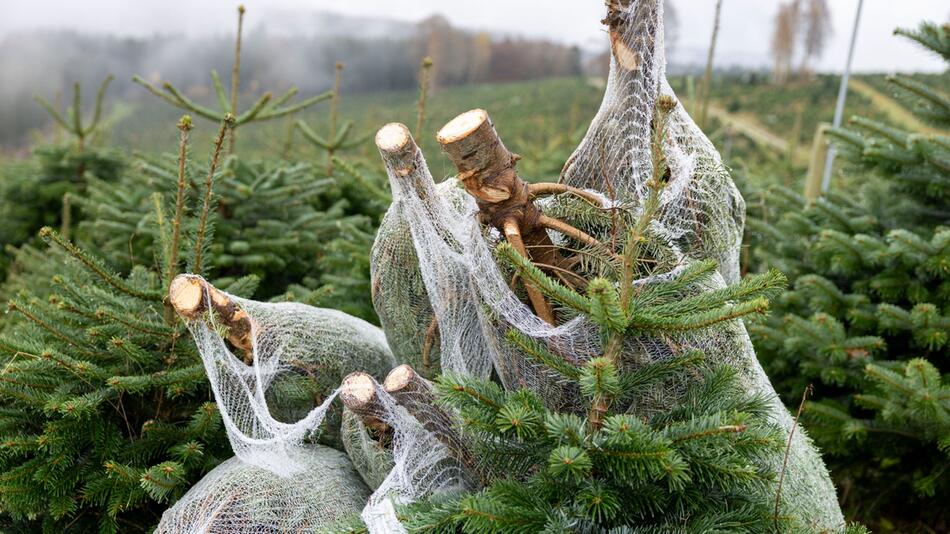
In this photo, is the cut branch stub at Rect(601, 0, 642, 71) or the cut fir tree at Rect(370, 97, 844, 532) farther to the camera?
the cut branch stub at Rect(601, 0, 642, 71)

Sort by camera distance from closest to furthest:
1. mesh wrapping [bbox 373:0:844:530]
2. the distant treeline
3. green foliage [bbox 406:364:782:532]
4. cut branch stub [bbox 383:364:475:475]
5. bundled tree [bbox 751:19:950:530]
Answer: green foliage [bbox 406:364:782:532] < mesh wrapping [bbox 373:0:844:530] < cut branch stub [bbox 383:364:475:475] < bundled tree [bbox 751:19:950:530] < the distant treeline

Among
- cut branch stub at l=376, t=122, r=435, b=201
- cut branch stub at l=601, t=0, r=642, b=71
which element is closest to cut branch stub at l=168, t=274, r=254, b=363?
cut branch stub at l=376, t=122, r=435, b=201

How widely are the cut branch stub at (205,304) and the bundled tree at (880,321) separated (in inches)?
76.3

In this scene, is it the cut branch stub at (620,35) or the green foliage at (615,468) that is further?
the cut branch stub at (620,35)

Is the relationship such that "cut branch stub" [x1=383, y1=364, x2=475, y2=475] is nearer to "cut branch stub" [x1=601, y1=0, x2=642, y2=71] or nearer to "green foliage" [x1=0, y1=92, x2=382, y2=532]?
"green foliage" [x1=0, y1=92, x2=382, y2=532]

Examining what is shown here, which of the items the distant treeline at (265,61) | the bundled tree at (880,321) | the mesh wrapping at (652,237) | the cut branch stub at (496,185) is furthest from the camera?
the distant treeline at (265,61)

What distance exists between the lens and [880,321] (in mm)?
2768

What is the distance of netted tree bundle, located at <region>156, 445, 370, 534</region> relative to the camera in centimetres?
176

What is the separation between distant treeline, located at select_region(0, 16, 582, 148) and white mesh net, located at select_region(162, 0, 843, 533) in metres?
17.3

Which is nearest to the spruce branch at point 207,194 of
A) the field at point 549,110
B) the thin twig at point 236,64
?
the thin twig at point 236,64

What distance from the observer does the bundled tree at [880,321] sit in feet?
8.61

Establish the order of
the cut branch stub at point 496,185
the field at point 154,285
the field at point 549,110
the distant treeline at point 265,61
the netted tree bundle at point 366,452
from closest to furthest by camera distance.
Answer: the cut branch stub at point 496,185, the netted tree bundle at point 366,452, the field at point 154,285, the field at point 549,110, the distant treeline at point 265,61

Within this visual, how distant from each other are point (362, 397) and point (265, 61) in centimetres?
2365

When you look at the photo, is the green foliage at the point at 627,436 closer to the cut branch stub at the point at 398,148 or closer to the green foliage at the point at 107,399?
the cut branch stub at the point at 398,148
